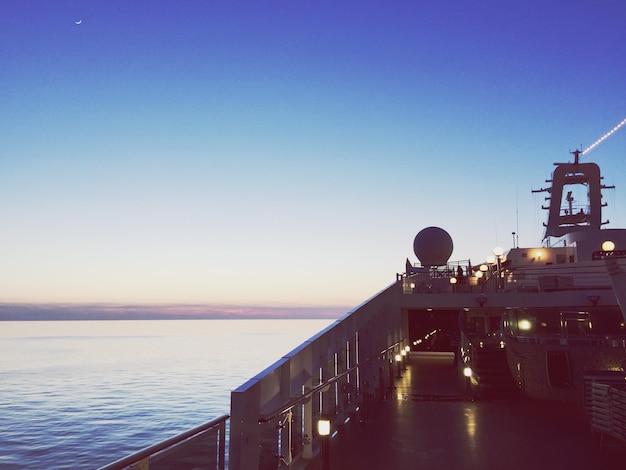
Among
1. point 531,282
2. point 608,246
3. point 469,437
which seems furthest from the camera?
point 608,246

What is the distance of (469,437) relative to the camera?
961 cm

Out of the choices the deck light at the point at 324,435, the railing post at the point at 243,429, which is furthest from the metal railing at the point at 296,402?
the deck light at the point at 324,435

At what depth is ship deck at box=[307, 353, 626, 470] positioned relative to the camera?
796 centimetres

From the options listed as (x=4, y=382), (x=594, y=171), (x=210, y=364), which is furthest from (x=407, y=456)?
(x=210, y=364)

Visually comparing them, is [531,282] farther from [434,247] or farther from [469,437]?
[434,247]

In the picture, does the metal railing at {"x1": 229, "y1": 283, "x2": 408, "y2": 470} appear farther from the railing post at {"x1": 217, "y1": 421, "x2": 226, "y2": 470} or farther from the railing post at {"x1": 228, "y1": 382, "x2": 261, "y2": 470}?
the railing post at {"x1": 217, "y1": 421, "x2": 226, "y2": 470}

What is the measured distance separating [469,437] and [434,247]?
29783 mm

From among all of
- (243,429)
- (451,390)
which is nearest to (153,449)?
(243,429)

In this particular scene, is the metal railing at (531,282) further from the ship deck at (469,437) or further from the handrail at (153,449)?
the handrail at (153,449)

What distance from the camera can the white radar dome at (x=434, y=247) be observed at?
38625 millimetres

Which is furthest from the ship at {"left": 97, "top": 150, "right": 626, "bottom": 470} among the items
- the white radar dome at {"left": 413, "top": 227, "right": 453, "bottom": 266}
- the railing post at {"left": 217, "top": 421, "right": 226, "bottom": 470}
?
the white radar dome at {"left": 413, "top": 227, "right": 453, "bottom": 266}

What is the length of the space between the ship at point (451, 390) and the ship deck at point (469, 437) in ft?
0.10

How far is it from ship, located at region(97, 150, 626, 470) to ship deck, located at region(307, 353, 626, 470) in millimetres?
31

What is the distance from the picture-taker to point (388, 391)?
1499 centimetres
